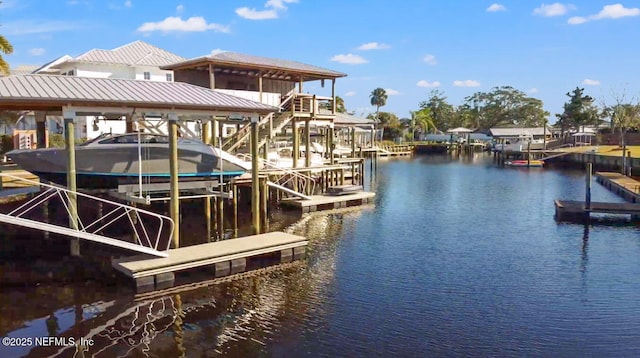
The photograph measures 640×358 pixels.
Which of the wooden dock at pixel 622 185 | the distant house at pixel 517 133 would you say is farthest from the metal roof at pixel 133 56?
the distant house at pixel 517 133

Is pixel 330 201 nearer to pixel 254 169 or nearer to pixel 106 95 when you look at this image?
pixel 254 169

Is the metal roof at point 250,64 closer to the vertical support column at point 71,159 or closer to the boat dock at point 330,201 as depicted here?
the boat dock at point 330,201

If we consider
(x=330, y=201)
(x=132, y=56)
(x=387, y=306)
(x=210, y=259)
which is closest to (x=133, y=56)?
(x=132, y=56)

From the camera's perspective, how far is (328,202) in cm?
2598

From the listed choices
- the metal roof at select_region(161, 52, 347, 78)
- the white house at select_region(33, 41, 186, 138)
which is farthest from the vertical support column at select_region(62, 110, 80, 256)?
the white house at select_region(33, 41, 186, 138)

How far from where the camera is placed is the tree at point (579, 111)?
9050 centimetres

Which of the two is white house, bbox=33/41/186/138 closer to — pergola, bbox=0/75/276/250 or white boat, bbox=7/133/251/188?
white boat, bbox=7/133/251/188

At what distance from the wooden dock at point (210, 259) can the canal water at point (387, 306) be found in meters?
0.49

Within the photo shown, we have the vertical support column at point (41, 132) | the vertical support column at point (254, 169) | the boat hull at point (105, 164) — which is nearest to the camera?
the vertical support column at point (254, 169)

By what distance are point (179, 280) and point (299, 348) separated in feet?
16.6

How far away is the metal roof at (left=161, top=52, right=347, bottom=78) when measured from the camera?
77.2ft

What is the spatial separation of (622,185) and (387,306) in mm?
27005

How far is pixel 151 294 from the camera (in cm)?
1257

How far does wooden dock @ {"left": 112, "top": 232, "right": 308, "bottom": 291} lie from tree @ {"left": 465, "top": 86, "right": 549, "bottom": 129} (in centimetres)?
10789
